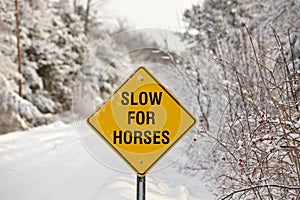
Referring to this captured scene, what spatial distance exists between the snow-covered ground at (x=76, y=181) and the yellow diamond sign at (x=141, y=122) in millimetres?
1813

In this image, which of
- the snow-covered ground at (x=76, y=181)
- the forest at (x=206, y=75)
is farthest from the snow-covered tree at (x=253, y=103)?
the snow-covered ground at (x=76, y=181)

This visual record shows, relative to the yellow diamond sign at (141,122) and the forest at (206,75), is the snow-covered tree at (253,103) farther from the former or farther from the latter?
the yellow diamond sign at (141,122)

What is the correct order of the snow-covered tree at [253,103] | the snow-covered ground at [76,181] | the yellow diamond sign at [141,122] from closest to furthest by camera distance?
the yellow diamond sign at [141,122] < the snow-covered tree at [253,103] < the snow-covered ground at [76,181]

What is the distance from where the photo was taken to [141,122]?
1776 millimetres

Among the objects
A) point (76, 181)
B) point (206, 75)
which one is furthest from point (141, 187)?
point (206, 75)

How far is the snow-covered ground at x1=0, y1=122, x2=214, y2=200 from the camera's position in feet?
12.6

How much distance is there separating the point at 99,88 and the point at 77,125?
0.21 metres

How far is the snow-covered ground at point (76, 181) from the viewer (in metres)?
3.85

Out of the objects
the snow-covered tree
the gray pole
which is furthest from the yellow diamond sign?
the snow-covered tree

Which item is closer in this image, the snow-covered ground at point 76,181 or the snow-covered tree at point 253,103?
the snow-covered tree at point 253,103

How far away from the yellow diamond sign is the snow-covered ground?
1.81 metres

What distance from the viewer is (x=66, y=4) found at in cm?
2033

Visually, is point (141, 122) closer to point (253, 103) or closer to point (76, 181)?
point (253, 103)

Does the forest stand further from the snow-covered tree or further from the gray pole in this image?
the gray pole
